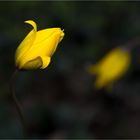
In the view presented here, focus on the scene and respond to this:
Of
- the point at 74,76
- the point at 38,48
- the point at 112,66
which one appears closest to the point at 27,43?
the point at 38,48

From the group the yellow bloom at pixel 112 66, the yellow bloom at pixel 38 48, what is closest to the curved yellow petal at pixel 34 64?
the yellow bloom at pixel 38 48

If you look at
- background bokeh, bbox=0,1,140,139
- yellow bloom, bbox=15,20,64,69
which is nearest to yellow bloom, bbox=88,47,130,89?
background bokeh, bbox=0,1,140,139

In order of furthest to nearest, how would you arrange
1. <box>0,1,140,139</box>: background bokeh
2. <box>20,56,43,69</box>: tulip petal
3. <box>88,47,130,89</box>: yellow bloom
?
1. <box>0,1,140,139</box>: background bokeh
2. <box>88,47,130,89</box>: yellow bloom
3. <box>20,56,43,69</box>: tulip petal

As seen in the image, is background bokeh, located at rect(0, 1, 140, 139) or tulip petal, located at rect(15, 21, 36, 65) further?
background bokeh, located at rect(0, 1, 140, 139)

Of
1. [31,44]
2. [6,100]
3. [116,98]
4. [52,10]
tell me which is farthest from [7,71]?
[31,44]

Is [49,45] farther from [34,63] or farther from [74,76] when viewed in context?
[74,76]

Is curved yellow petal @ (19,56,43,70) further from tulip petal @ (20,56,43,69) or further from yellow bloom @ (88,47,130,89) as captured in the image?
yellow bloom @ (88,47,130,89)

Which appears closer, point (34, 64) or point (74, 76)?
point (34, 64)
